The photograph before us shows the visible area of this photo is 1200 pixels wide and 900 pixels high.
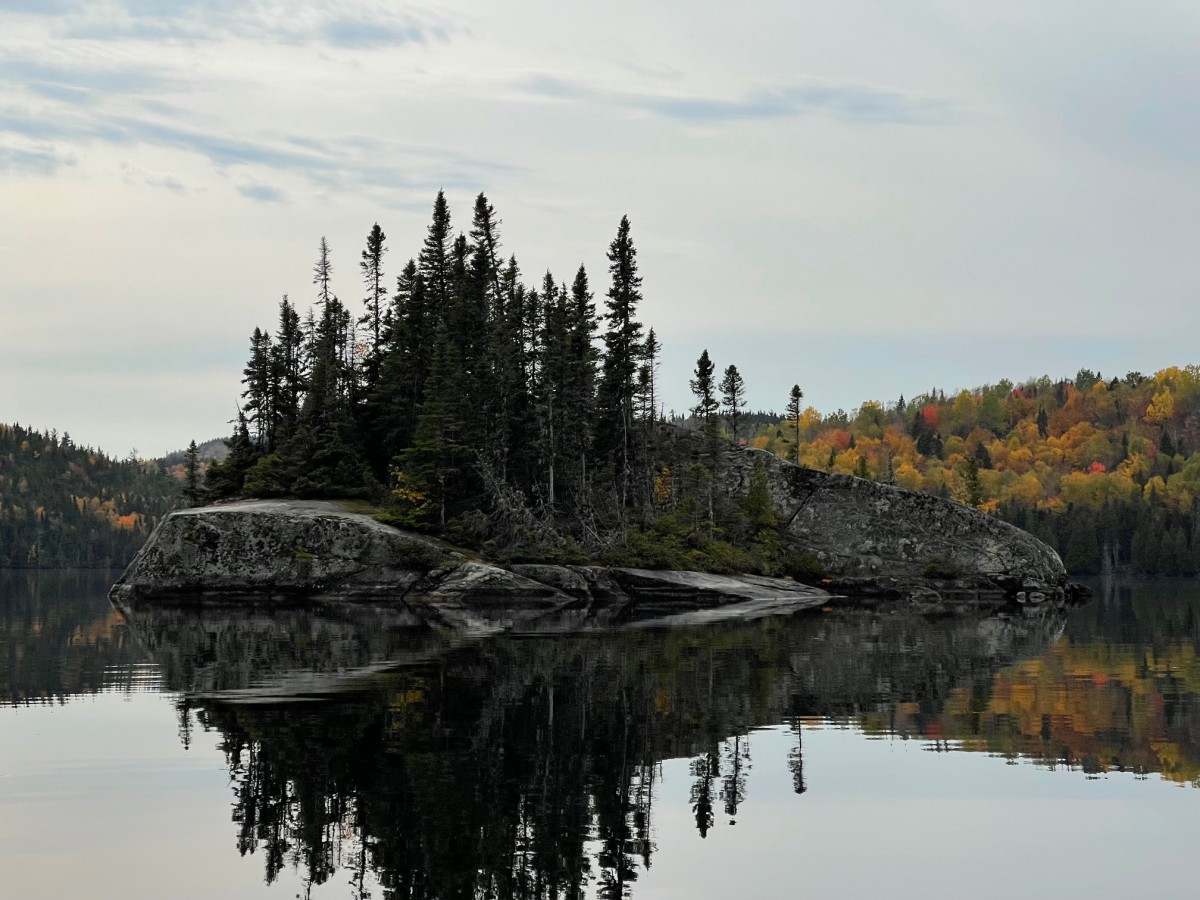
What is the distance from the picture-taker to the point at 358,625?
5891cm

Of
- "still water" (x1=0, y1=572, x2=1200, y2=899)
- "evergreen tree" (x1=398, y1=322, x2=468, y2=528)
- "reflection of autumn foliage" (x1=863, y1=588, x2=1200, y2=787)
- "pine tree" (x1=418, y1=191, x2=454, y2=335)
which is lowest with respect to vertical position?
"reflection of autumn foliage" (x1=863, y1=588, x2=1200, y2=787)

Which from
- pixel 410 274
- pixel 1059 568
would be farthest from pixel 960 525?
pixel 410 274

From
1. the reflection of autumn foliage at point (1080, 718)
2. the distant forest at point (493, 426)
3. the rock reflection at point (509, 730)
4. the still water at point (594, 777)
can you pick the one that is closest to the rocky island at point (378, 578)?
the distant forest at point (493, 426)

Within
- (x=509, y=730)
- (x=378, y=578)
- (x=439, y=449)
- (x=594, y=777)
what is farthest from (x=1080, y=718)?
(x=439, y=449)

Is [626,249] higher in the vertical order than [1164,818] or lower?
higher

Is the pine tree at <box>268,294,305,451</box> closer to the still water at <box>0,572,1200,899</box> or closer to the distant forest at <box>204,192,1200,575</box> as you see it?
the distant forest at <box>204,192,1200,575</box>

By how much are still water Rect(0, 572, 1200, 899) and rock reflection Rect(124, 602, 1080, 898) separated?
81mm

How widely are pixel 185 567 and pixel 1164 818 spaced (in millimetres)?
74593

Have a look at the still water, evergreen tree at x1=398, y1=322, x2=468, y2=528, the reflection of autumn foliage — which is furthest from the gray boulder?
the still water

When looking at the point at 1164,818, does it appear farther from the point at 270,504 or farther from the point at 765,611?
the point at 270,504

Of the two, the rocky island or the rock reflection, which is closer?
the rock reflection

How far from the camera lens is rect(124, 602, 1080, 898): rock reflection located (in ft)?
53.7

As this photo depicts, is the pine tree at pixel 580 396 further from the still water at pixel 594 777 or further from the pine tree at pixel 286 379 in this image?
the still water at pixel 594 777

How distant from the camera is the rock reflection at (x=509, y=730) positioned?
16.4 meters
